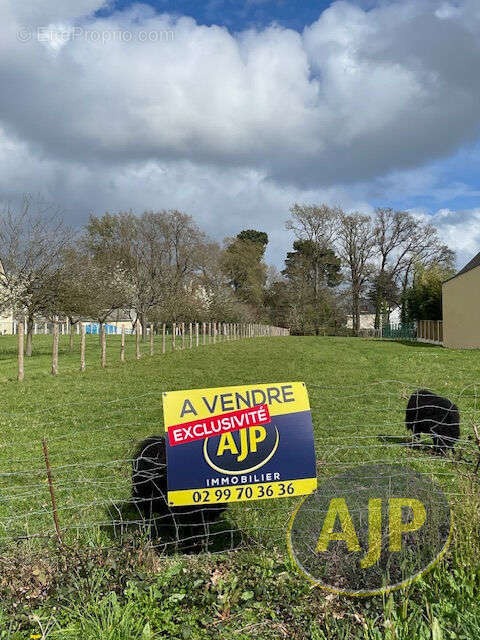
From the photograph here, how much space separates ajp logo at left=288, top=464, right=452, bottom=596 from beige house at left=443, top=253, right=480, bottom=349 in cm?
3273

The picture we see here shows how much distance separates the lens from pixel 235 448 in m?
3.98

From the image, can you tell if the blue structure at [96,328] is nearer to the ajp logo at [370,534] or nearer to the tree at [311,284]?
the tree at [311,284]

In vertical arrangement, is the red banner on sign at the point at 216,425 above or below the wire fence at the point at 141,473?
above

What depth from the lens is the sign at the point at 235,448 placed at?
397cm

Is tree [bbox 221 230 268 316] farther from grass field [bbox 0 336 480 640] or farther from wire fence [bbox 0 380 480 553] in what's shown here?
grass field [bbox 0 336 480 640]

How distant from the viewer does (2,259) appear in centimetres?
2625

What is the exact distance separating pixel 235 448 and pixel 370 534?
1.16 m

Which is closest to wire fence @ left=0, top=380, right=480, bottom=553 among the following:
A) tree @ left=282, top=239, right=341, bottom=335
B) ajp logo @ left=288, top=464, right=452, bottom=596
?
ajp logo @ left=288, top=464, right=452, bottom=596

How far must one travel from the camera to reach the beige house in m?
35.1

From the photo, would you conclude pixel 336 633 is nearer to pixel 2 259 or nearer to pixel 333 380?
pixel 333 380

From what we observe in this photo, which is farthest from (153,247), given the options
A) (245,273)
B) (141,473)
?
(141,473)

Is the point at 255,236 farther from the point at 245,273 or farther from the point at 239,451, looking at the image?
the point at 239,451

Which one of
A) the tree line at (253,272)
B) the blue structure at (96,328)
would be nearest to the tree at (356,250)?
the tree line at (253,272)

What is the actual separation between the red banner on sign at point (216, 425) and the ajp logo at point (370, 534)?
70cm
